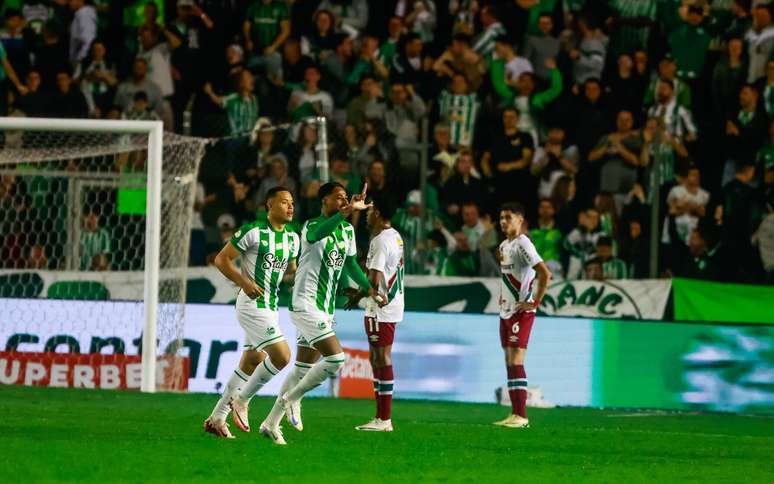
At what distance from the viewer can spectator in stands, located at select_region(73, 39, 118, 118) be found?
22.9 meters

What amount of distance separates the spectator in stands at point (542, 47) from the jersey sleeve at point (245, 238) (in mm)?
10712

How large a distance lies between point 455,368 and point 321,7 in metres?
7.68

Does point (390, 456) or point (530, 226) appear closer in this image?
point (390, 456)

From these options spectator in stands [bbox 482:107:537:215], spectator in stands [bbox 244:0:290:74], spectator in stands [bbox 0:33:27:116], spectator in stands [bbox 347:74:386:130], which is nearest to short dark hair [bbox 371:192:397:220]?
spectator in stands [bbox 482:107:537:215]

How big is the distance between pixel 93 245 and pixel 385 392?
6.91 meters

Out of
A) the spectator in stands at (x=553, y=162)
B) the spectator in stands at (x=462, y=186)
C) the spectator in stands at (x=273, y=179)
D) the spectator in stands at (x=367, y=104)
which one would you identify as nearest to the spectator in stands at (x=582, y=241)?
the spectator in stands at (x=553, y=162)

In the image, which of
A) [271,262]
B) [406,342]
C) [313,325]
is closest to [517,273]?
[313,325]

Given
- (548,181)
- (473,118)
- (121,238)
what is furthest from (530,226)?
(121,238)

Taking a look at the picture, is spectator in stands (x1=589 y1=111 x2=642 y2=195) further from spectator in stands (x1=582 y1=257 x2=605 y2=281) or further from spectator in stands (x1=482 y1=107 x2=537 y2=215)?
spectator in stands (x1=582 y1=257 x2=605 y2=281)

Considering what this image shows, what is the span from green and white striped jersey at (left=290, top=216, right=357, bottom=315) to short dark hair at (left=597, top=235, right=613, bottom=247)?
284 inches

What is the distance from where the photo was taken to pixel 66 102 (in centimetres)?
2267

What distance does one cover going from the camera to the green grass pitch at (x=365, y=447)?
965cm

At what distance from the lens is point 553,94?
21.7 m

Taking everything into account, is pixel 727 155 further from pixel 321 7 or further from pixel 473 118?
pixel 321 7
